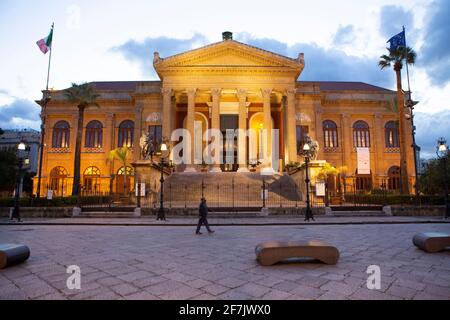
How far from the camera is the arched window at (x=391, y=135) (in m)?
40.1

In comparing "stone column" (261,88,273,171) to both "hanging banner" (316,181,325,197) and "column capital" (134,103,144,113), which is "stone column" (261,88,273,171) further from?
"column capital" (134,103,144,113)

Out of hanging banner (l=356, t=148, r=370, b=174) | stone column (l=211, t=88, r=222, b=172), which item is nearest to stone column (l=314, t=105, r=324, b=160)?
hanging banner (l=356, t=148, r=370, b=174)

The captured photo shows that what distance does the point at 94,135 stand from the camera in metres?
39.7

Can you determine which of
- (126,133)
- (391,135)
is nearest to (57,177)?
(126,133)

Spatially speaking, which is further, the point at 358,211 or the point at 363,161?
the point at 363,161

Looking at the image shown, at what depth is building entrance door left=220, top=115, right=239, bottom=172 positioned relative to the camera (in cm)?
3772

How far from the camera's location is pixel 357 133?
133ft

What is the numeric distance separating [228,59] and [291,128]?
1066cm

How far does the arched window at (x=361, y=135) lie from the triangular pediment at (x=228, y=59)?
1297 cm

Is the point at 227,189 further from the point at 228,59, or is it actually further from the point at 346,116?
the point at 346,116

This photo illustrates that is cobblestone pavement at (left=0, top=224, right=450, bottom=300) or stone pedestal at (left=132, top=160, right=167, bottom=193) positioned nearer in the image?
cobblestone pavement at (left=0, top=224, right=450, bottom=300)

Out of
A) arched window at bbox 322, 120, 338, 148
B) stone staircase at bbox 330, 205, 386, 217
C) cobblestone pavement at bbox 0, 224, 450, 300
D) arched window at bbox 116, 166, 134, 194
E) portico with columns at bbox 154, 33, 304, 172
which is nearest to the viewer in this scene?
cobblestone pavement at bbox 0, 224, 450, 300

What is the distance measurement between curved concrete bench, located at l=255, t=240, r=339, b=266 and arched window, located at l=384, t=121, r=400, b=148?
131ft
